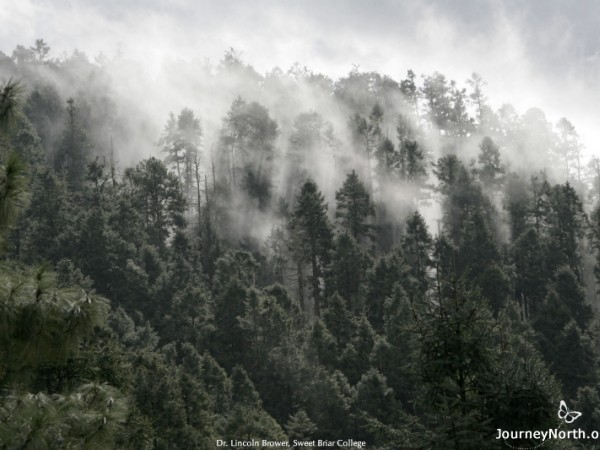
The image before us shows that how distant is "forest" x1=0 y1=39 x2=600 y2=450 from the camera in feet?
39.2

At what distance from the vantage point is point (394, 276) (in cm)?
5675

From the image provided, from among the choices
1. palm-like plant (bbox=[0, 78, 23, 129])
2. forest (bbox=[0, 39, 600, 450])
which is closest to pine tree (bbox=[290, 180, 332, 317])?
forest (bbox=[0, 39, 600, 450])

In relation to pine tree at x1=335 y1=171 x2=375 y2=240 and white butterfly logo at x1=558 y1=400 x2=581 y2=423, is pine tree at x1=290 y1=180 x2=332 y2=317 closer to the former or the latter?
pine tree at x1=335 y1=171 x2=375 y2=240

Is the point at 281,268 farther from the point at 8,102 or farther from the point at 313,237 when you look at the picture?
the point at 8,102

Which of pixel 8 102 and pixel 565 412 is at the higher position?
pixel 8 102

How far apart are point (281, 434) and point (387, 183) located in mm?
64158

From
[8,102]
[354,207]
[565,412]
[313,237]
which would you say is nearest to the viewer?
[8,102]

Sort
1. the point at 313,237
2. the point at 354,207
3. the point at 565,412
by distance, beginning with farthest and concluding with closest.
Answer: the point at 354,207 → the point at 313,237 → the point at 565,412

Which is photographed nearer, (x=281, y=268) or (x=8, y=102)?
(x=8, y=102)

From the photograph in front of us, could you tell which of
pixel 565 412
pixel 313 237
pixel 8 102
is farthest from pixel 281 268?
pixel 8 102

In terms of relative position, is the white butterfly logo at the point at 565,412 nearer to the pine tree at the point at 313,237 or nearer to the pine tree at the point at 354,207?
the pine tree at the point at 313,237

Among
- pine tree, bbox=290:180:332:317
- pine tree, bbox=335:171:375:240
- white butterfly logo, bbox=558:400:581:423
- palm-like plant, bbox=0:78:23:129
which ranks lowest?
→ white butterfly logo, bbox=558:400:581:423

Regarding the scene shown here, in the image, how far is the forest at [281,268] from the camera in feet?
39.2

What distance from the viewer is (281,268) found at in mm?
71375
